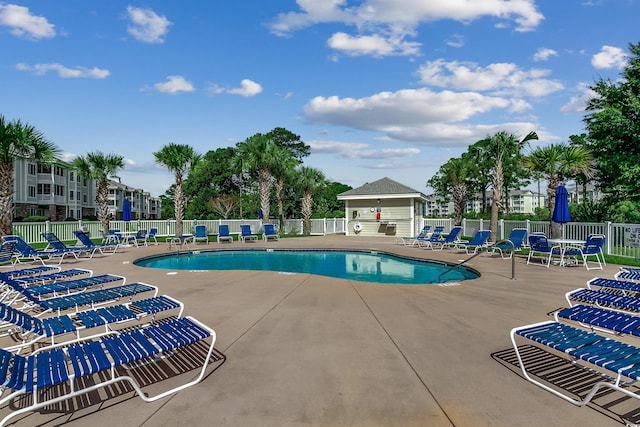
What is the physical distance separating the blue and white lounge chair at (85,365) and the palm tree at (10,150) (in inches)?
491

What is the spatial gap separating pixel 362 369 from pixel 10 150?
15127 mm

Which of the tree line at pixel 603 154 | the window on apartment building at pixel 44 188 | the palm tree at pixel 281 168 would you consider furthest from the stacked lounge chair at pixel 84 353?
the window on apartment building at pixel 44 188

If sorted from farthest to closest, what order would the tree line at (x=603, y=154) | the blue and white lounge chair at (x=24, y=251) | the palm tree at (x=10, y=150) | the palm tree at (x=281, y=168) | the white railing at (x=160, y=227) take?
the palm tree at (x=281, y=168) → the white railing at (x=160, y=227) → the tree line at (x=603, y=154) → the palm tree at (x=10, y=150) → the blue and white lounge chair at (x=24, y=251)

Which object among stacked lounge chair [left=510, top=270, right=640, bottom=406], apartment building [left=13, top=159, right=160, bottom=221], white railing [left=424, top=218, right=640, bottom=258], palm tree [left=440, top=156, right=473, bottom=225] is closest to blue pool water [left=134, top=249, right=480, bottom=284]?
white railing [left=424, top=218, right=640, bottom=258]

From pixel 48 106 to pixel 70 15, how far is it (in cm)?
450

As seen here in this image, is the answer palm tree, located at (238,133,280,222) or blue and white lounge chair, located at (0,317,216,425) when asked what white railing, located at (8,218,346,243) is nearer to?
palm tree, located at (238,133,280,222)

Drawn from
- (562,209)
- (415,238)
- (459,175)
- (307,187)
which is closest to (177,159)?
(307,187)

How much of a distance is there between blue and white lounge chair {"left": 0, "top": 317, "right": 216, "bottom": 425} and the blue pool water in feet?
24.8

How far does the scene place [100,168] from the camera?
1798 cm

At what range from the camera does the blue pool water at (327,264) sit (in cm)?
1080

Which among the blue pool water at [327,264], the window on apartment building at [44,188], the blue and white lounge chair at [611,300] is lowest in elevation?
the blue pool water at [327,264]

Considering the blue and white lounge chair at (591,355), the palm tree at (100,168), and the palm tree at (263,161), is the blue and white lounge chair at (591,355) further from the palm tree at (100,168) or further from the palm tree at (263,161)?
the palm tree at (263,161)

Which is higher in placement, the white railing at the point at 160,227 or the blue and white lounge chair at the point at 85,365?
the white railing at the point at 160,227

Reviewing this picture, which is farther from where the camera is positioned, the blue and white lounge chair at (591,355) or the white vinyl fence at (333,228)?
the white vinyl fence at (333,228)
